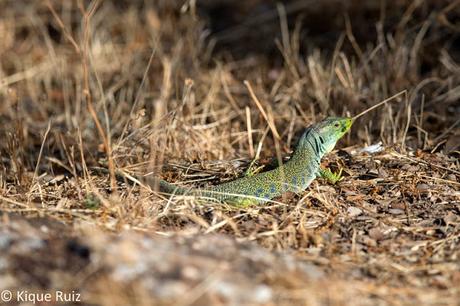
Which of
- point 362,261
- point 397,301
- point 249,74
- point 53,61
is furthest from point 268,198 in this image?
point 53,61

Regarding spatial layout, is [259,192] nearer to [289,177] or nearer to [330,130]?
[289,177]

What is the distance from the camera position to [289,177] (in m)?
5.42

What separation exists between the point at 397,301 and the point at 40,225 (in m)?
2.24

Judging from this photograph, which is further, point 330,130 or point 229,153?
point 229,153

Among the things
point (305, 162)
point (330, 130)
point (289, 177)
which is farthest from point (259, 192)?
point (330, 130)

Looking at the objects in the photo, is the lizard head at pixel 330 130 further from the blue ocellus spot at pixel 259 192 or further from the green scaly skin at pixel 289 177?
the blue ocellus spot at pixel 259 192

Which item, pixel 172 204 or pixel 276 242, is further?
pixel 172 204

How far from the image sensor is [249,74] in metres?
9.23

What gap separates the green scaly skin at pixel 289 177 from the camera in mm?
5195

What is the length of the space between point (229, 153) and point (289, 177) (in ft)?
4.56

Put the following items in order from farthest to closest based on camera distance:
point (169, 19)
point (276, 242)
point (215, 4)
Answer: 1. point (215, 4)
2. point (169, 19)
3. point (276, 242)

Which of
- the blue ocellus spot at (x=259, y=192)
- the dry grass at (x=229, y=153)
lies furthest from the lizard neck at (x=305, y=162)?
the blue ocellus spot at (x=259, y=192)

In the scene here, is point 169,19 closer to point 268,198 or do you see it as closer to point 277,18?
point 277,18

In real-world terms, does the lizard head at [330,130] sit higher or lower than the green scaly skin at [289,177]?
higher
